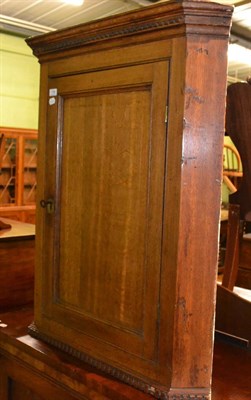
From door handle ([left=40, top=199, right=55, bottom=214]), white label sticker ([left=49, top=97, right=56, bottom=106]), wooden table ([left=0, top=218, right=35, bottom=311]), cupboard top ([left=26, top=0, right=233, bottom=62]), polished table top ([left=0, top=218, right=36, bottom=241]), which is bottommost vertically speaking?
wooden table ([left=0, top=218, right=35, bottom=311])

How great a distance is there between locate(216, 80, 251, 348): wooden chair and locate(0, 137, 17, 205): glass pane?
4.37 meters

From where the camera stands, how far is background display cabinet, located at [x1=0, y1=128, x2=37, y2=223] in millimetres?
5500

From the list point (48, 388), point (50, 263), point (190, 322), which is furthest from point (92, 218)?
point (48, 388)

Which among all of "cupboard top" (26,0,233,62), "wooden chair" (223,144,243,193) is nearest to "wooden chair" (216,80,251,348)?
"cupboard top" (26,0,233,62)

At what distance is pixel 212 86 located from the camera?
0.94 m

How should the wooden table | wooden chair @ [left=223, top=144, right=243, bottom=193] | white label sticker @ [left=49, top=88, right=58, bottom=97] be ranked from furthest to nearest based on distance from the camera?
wooden chair @ [left=223, top=144, right=243, bottom=193] < the wooden table < white label sticker @ [left=49, top=88, right=58, bottom=97]

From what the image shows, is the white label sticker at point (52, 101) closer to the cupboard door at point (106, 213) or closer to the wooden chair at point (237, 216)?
the cupboard door at point (106, 213)

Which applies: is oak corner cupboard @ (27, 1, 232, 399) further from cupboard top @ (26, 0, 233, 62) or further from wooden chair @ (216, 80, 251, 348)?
wooden chair @ (216, 80, 251, 348)

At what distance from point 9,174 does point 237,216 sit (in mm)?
4484

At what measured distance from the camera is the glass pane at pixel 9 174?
5504mm

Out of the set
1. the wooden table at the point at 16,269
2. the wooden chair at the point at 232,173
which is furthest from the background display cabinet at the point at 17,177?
the wooden table at the point at 16,269

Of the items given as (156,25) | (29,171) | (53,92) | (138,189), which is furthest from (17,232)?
(29,171)

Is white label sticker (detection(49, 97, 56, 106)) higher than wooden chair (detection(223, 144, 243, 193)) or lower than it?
higher

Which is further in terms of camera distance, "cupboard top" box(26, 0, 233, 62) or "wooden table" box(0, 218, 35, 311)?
"wooden table" box(0, 218, 35, 311)
